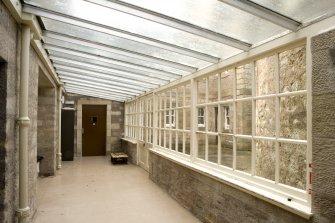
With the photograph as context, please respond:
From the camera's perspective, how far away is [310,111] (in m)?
2.20

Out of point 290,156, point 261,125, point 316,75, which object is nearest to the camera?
point 316,75

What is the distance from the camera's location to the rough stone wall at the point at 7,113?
240cm

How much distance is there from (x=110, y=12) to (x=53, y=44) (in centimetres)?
Result: 171

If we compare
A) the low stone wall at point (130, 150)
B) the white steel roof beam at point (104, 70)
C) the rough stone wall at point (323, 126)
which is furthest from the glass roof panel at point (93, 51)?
the low stone wall at point (130, 150)

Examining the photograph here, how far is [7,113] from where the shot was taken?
2480mm

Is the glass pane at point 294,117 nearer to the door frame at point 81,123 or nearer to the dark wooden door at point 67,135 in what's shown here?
the dark wooden door at point 67,135

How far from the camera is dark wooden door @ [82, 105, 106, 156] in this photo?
11.3 m

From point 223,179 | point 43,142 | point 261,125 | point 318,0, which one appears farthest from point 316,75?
point 43,142

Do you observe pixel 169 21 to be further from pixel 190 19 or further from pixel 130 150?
pixel 130 150

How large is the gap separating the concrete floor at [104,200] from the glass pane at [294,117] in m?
2.36

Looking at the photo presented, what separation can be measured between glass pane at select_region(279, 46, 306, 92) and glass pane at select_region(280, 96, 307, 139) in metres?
0.22

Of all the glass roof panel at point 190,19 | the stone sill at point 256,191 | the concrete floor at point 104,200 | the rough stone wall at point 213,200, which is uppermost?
the glass roof panel at point 190,19

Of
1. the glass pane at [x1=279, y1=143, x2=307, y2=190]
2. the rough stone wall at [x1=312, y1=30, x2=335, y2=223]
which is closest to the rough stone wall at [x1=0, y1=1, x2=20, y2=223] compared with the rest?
the rough stone wall at [x1=312, y1=30, x2=335, y2=223]

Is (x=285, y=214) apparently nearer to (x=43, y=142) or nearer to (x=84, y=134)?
(x=43, y=142)
